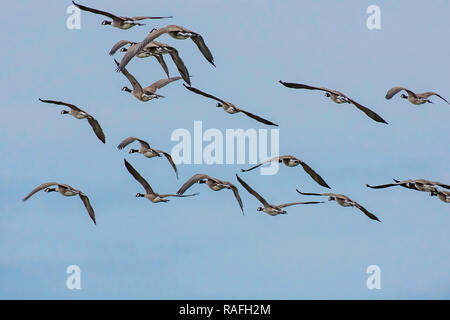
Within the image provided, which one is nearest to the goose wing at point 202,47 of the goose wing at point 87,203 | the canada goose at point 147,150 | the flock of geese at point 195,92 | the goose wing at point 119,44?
the flock of geese at point 195,92

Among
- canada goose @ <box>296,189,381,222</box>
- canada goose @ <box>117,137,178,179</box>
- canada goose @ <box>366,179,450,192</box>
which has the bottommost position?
canada goose @ <box>296,189,381,222</box>

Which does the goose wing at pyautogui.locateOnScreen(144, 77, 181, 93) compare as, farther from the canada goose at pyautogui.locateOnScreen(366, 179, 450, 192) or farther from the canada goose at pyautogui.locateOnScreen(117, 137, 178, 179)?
the canada goose at pyautogui.locateOnScreen(366, 179, 450, 192)

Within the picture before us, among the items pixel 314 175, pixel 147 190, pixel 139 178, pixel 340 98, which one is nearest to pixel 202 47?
pixel 340 98

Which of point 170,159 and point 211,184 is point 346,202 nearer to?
A: point 211,184

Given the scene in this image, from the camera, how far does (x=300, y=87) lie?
96.6 ft

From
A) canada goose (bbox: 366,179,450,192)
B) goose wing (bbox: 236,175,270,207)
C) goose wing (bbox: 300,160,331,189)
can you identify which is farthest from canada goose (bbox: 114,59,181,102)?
canada goose (bbox: 366,179,450,192)

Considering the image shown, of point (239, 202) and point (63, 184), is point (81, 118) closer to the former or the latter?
point (63, 184)

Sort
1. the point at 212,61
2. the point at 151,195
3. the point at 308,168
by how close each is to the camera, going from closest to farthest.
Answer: the point at 212,61, the point at 308,168, the point at 151,195

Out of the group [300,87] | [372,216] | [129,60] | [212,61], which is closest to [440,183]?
[372,216]

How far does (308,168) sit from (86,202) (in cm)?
556

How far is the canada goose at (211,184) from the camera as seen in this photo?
100ft

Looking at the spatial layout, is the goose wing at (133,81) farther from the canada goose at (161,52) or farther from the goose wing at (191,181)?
the goose wing at (191,181)

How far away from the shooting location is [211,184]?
104 ft

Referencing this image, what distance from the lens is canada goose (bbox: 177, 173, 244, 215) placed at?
30.5 m
